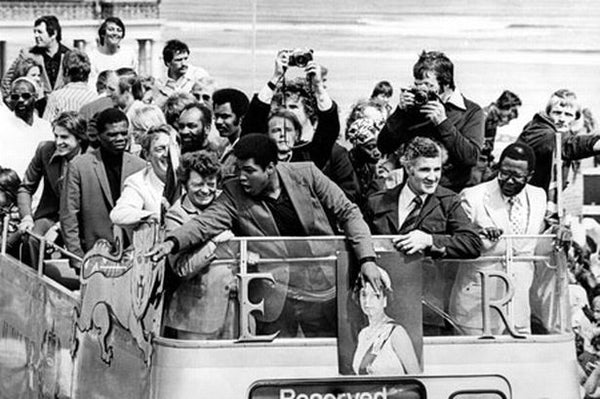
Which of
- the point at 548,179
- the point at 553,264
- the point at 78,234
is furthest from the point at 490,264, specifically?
the point at 78,234

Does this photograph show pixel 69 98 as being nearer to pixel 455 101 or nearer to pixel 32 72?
pixel 32 72

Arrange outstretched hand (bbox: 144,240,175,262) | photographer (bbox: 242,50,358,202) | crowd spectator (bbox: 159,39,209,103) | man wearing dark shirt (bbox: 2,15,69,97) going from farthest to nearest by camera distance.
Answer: man wearing dark shirt (bbox: 2,15,69,97) < crowd spectator (bbox: 159,39,209,103) < photographer (bbox: 242,50,358,202) < outstretched hand (bbox: 144,240,175,262)

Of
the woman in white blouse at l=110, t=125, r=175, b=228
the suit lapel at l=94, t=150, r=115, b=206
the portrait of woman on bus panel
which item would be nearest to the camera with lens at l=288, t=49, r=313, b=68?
the woman in white blouse at l=110, t=125, r=175, b=228

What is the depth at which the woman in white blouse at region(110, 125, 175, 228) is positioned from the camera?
1004 cm

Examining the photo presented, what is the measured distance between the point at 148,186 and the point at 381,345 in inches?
89.1

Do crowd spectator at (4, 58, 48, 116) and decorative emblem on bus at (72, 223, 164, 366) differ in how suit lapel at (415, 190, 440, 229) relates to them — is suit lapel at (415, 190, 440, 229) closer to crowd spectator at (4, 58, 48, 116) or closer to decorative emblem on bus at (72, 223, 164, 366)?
decorative emblem on bus at (72, 223, 164, 366)

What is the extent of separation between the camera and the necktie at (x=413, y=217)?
30.6ft

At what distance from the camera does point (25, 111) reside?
13703 millimetres

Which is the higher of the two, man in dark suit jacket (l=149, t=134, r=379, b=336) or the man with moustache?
the man with moustache

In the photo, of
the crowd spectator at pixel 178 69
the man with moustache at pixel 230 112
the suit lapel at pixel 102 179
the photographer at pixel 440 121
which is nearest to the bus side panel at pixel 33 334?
the suit lapel at pixel 102 179

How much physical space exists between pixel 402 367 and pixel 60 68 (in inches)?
284

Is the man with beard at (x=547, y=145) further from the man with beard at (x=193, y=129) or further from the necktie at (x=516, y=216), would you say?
the man with beard at (x=193, y=129)

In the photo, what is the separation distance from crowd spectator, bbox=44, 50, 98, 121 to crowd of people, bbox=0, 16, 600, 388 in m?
0.01

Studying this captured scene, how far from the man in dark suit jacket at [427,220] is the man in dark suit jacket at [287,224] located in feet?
1.10
